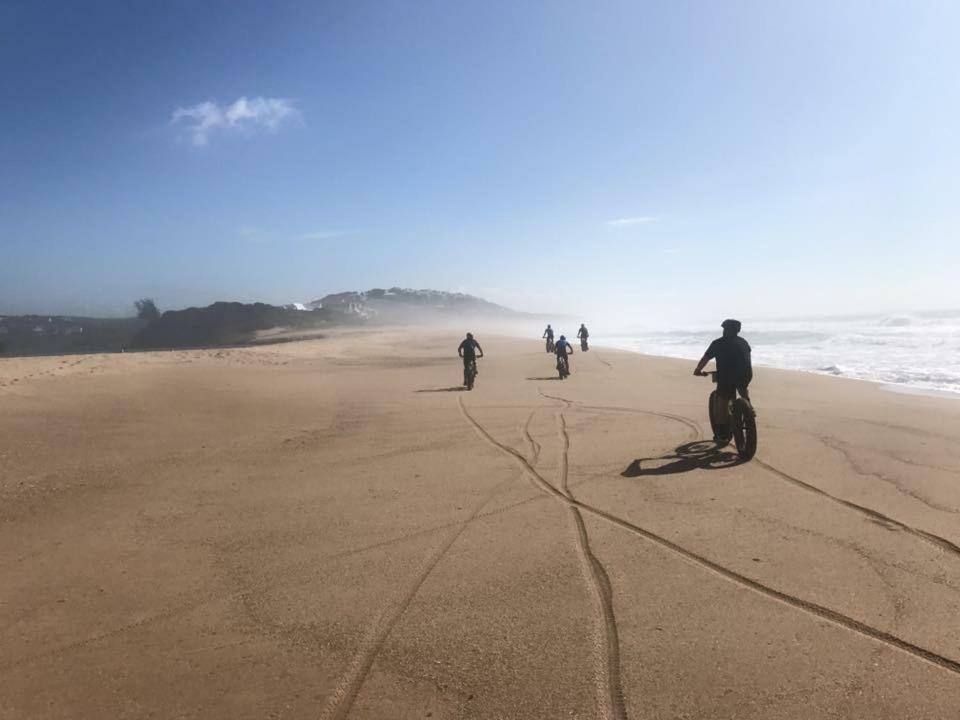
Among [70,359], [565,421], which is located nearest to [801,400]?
[565,421]

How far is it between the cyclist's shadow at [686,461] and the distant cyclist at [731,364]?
1.86 ft

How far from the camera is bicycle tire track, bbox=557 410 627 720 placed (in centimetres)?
290

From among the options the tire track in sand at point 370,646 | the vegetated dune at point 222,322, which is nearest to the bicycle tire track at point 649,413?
the tire track in sand at point 370,646

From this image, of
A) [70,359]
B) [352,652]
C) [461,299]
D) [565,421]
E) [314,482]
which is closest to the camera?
[352,652]

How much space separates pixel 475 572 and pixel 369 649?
1.18 metres

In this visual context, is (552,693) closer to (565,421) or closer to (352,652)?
(352,652)

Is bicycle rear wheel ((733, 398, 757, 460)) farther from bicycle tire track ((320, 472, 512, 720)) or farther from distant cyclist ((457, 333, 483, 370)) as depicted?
distant cyclist ((457, 333, 483, 370))

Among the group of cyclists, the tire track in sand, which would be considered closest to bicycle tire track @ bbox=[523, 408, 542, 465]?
the group of cyclists

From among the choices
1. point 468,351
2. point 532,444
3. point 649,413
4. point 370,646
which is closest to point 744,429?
point 532,444

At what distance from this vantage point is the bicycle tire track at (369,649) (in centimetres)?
294

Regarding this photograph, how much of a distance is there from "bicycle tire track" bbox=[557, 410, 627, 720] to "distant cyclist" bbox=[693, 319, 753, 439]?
3.58 metres

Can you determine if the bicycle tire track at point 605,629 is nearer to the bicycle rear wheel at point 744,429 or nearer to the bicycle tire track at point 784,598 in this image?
the bicycle tire track at point 784,598

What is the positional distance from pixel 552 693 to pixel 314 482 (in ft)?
15.3

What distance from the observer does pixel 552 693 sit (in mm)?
2979
